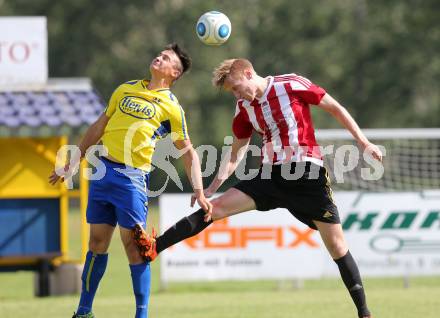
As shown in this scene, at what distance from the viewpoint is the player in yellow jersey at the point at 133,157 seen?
23.3ft

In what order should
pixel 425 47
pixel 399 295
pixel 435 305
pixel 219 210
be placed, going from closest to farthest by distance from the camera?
pixel 219 210, pixel 435 305, pixel 399 295, pixel 425 47

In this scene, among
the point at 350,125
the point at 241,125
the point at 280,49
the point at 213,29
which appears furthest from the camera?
the point at 280,49

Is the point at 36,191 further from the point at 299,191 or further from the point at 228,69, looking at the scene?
the point at 299,191

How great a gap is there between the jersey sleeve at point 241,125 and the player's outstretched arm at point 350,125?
22.2 inches

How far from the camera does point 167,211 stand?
1154cm

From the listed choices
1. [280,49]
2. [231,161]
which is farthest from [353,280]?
[280,49]

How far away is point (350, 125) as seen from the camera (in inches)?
276

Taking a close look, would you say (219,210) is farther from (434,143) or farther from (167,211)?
(434,143)

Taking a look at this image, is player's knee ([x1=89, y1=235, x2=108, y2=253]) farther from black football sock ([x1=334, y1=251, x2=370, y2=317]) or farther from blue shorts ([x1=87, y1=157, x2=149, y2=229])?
black football sock ([x1=334, y1=251, x2=370, y2=317])

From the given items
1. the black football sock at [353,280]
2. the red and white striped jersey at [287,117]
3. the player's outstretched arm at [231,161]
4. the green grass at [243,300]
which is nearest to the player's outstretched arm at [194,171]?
the player's outstretched arm at [231,161]

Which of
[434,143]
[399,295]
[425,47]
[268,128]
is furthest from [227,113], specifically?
[268,128]

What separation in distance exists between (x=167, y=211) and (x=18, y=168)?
5.59 ft

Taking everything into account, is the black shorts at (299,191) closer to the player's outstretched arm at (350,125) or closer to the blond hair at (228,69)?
the player's outstretched arm at (350,125)

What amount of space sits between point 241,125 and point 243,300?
131 inches
